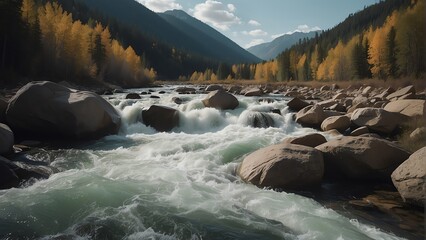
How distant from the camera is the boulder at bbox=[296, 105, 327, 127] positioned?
785 inches

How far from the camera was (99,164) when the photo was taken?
1215cm

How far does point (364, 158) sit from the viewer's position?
10.5m

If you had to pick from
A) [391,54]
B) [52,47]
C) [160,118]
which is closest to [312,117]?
[160,118]

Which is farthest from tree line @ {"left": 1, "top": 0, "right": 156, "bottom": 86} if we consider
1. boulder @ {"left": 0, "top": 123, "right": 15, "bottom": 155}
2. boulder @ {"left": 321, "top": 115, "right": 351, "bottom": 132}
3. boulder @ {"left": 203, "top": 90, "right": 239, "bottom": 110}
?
boulder @ {"left": 321, "top": 115, "right": 351, "bottom": 132}

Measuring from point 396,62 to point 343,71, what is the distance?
68.8 ft

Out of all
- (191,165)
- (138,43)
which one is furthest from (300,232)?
(138,43)

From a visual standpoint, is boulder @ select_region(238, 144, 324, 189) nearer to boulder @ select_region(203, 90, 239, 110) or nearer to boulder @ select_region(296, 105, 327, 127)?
boulder @ select_region(296, 105, 327, 127)

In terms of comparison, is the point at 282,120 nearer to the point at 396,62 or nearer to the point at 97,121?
the point at 97,121

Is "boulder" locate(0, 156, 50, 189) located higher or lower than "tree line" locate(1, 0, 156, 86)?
lower

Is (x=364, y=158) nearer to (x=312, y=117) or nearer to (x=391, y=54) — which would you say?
(x=312, y=117)

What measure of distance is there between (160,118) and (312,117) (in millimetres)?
9248

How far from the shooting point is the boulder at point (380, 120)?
1589cm

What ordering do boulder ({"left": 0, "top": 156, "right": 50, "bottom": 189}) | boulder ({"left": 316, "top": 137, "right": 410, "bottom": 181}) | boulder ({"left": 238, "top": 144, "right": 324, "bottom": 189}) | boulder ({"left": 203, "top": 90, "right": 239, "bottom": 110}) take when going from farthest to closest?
boulder ({"left": 203, "top": 90, "right": 239, "bottom": 110}), boulder ({"left": 316, "top": 137, "right": 410, "bottom": 181}), boulder ({"left": 238, "top": 144, "right": 324, "bottom": 189}), boulder ({"left": 0, "top": 156, "right": 50, "bottom": 189})

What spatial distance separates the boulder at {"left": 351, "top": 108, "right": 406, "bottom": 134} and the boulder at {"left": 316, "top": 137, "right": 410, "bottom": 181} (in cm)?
554
